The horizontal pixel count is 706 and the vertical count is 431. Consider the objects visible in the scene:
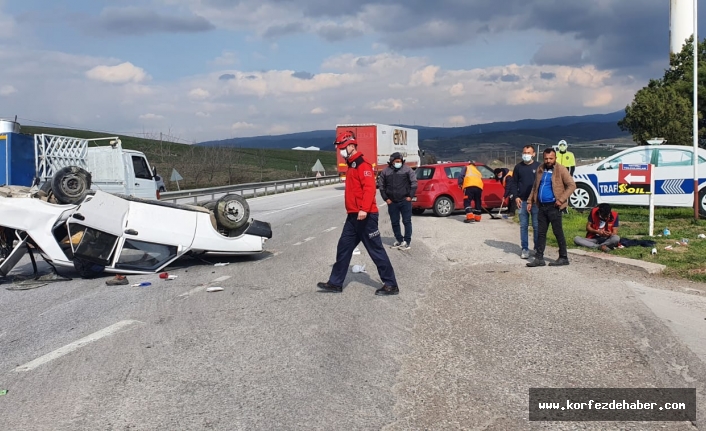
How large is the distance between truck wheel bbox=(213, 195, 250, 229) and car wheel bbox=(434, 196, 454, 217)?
879 cm

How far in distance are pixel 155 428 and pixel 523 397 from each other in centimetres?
245

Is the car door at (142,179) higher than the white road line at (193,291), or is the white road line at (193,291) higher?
the car door at (142,179)

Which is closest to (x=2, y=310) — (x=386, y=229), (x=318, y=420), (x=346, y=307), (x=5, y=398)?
(x=5, y=398)

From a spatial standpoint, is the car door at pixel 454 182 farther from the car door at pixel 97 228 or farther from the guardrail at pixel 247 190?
the car door at pixel 97 228

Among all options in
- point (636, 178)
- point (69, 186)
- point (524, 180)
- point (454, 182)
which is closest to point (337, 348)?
point (69, 186)

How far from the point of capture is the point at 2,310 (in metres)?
7.45

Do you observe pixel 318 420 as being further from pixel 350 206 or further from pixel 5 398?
pixel 350 206

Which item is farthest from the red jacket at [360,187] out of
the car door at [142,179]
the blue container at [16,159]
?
the car door at [142,179]

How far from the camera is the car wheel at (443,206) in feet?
59.6

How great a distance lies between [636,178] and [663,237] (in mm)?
1222

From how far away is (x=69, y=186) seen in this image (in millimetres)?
9586

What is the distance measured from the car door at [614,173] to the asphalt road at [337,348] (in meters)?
8.38

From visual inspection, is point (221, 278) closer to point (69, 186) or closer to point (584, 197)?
point (69, 186)

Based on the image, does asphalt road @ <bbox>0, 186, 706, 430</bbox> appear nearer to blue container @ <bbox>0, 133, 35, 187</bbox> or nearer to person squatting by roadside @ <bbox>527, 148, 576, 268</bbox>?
person squatting by roadside @ <bbox>527, 148, 576, 268</bbox>
